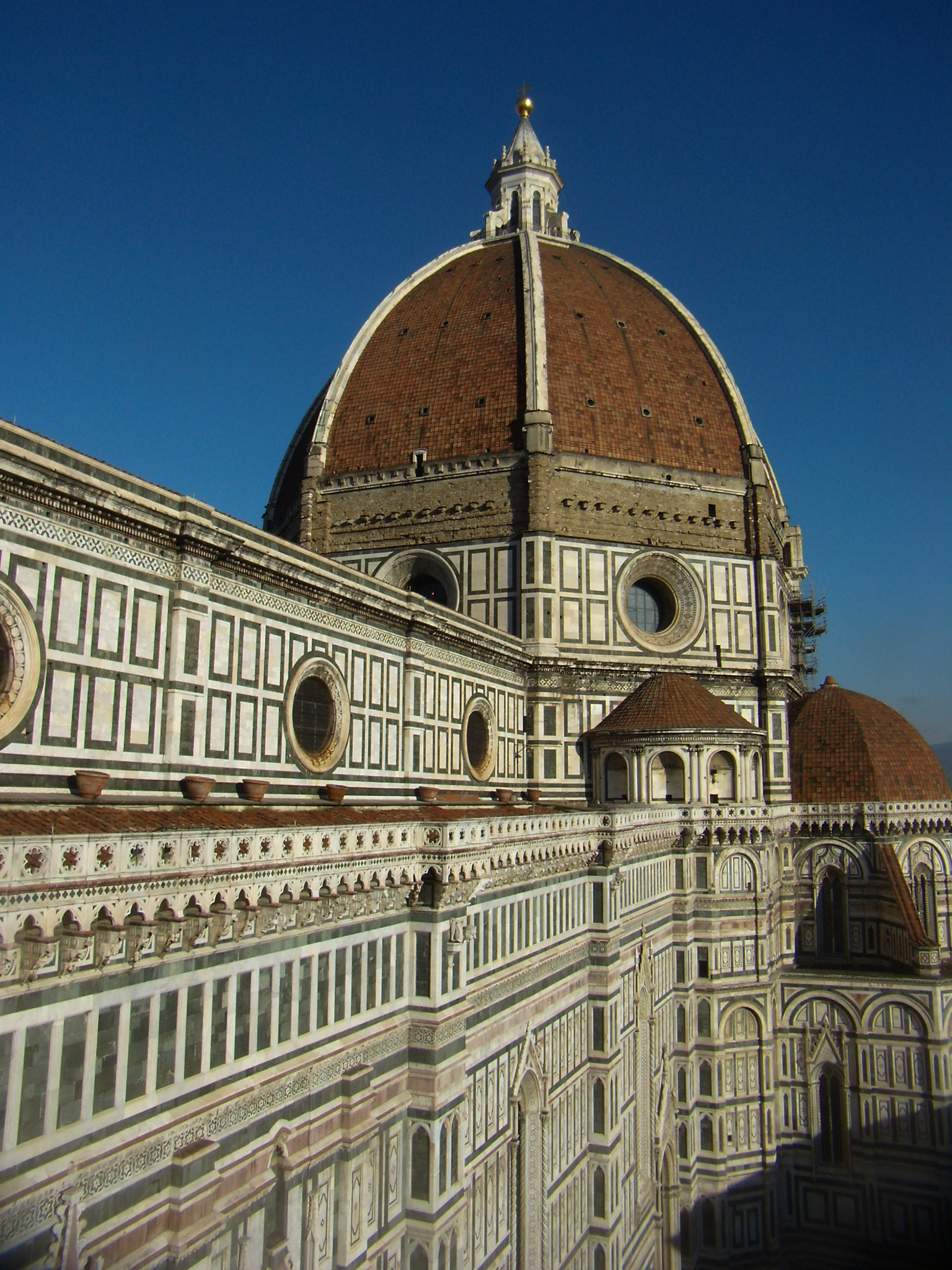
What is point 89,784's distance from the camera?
12211 millimetres

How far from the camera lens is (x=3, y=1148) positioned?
7625mm

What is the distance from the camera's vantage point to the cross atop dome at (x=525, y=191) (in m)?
43.0

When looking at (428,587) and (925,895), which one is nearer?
(925,895)

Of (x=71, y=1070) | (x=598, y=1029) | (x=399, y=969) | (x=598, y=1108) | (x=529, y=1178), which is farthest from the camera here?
(x=598, y=1029)

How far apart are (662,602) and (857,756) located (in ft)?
27.6

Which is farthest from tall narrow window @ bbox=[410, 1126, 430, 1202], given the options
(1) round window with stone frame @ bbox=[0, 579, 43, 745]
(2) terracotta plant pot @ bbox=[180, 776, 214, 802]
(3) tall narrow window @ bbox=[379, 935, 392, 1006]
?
(1) round window with stone frame @ bbox=[0, 579, 43, 745]

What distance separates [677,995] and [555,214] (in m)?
33.2

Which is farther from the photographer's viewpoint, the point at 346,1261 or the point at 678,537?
the point at 678,537

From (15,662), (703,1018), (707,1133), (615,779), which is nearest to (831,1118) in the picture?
(707,1133)

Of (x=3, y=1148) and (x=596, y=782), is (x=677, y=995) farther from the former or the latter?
(x=3, y=1148)

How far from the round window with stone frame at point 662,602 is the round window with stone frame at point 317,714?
1387cm

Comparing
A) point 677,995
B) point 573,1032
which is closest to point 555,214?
point 677,995

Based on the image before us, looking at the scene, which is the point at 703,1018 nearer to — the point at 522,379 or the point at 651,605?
the point at 651,605

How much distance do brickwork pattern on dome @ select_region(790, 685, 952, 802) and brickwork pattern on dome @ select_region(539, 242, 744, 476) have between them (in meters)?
9.20
